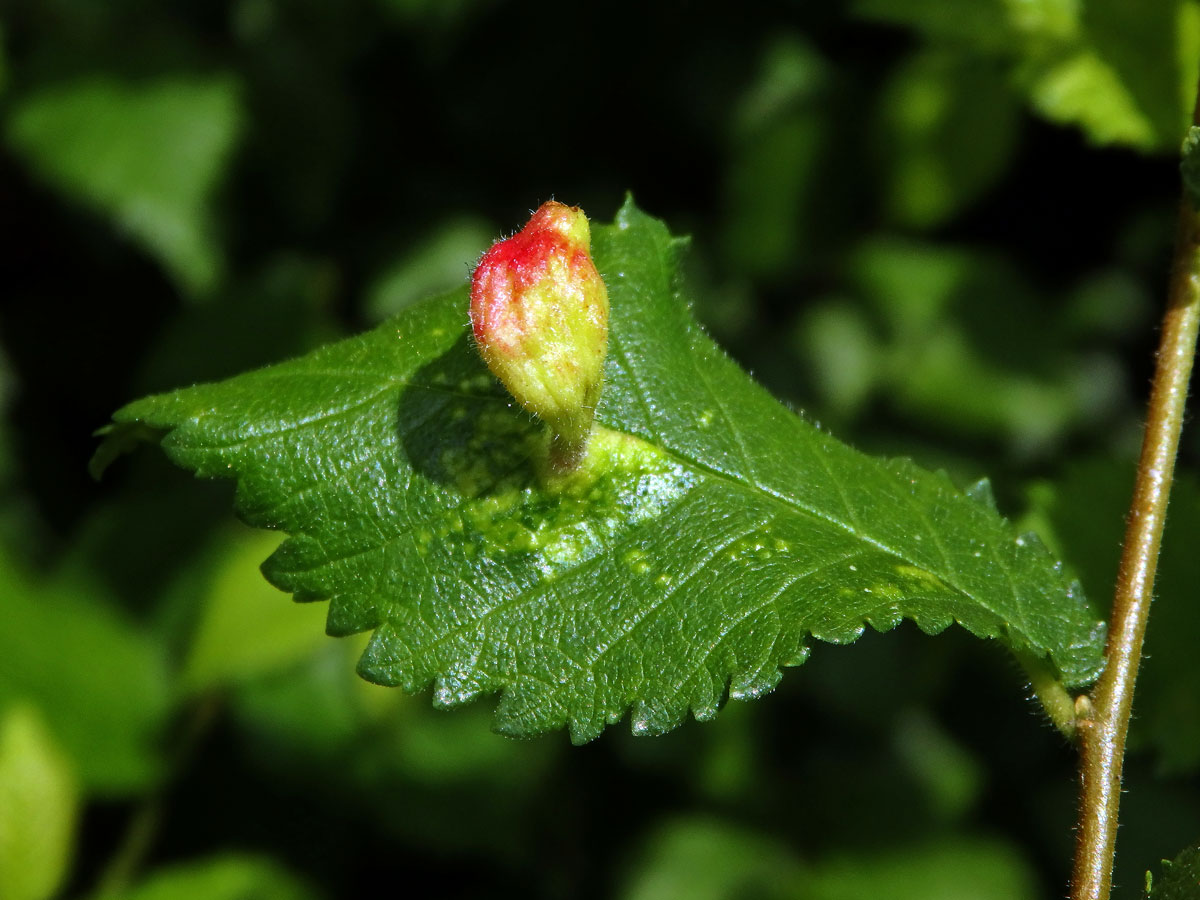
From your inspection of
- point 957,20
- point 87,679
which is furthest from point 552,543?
point 87,679

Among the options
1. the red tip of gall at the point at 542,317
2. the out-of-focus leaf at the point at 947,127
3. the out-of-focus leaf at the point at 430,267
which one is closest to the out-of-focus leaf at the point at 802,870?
the out-of-focus leaf at the point at 430,267

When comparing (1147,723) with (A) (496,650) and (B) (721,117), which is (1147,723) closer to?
(A) (496,650)

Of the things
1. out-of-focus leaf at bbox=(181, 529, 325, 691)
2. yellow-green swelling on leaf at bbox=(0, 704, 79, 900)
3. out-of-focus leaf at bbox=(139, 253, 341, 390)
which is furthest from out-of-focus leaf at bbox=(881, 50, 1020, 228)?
yellow-green swelling on leaf at bbox=(0, 704, 79, 900)

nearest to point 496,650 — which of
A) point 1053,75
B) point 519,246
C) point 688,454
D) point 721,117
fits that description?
point 688,454

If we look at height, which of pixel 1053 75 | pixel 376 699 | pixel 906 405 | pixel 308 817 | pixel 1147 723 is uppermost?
pixel 1053 75

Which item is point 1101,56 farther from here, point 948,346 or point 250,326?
point 250,326

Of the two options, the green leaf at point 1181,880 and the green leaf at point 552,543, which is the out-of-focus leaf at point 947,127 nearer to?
the green leaf at point 552,543
